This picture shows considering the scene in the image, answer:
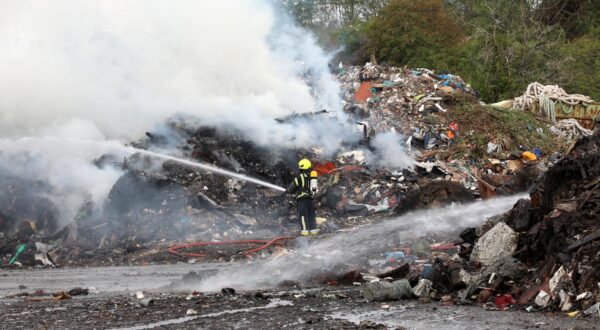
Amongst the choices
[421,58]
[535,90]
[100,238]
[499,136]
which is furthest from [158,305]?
[421,58]

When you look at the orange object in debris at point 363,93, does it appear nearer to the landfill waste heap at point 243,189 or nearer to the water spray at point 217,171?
the landfill waste heap at point 243,189

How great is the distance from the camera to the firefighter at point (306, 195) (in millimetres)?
14648

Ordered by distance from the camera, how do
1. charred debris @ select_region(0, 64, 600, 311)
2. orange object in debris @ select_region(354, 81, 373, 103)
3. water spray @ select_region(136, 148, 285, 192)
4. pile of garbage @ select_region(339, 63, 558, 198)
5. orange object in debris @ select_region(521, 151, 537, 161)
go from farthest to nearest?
orange object in debris @ select_region(354, 81, 373, 103) → orange object in debris @ select_region(521, 151, 537, 161) → pile of garbage @ select_region(339, 63, 558, 198) → water spray @ select_region(136, 148, 285, 192) → charred debris @ select_region(0, 64, 600, 311)

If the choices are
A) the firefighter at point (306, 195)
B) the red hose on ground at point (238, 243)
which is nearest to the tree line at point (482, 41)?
the firefighter at point (306, 195)

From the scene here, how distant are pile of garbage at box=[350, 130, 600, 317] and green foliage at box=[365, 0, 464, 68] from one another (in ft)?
92.3

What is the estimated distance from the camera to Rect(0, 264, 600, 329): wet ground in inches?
279

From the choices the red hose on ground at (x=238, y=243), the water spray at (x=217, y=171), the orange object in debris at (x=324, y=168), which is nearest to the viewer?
the red hose on ground at (x=238, y=243)

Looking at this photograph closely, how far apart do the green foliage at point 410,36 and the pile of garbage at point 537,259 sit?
2813 cm

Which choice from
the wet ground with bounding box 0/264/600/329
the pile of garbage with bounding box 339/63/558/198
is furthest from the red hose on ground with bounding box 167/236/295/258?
the pile of garbage with bounding box 339/63/558/198

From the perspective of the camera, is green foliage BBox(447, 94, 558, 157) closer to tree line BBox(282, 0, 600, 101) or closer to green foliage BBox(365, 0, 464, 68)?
tree line BBox(282, 0, 600, 101)

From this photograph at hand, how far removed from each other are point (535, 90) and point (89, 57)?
15.9 meters

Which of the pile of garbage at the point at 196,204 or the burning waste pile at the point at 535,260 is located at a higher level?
the pile of garbage at the point at 196,204

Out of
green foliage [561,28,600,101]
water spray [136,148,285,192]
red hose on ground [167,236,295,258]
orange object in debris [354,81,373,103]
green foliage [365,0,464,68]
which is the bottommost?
red hose on ground [167,236,295,258]

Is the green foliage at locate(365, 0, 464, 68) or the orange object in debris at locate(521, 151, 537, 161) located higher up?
the green foliage at locate(365, 0, 464, 68)
